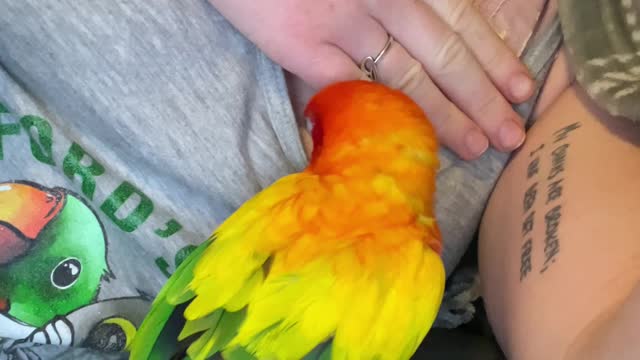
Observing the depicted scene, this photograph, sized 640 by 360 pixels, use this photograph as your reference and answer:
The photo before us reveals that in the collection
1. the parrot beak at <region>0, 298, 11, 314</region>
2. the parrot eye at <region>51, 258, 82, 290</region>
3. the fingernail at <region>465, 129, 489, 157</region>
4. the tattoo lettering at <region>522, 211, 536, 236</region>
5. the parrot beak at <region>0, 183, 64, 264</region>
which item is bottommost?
the tattoo lettering at <region>522, 211, 536, 236</region>

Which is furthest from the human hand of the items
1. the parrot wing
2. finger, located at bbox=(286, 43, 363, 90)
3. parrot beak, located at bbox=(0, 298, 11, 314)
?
parrot beak, located at bbox=(0, 298, 11, 314)

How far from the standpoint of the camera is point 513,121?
Result: 0.71 m

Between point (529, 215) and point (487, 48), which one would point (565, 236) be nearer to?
point (529, 215)

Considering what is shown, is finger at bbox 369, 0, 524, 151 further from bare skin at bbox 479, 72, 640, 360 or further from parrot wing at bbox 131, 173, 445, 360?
parrot wing at bbox 131, 173, 445, 360

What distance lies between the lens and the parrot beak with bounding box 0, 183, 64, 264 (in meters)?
0.62

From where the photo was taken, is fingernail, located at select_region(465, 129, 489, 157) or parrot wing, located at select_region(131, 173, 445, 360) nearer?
parrot wing, located at select_region(131, 173, 445, 360)

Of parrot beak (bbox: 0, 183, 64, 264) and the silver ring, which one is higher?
parrot beak (bbox: 0, 183, 64, 264)

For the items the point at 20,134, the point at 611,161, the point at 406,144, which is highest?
the point at 20,134

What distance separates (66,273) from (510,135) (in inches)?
14.4

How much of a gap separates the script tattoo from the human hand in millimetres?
32

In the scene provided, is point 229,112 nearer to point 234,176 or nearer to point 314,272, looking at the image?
point 234,176

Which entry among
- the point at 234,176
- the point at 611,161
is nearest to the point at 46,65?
the point at 234,176

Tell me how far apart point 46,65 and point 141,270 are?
0.55 feet

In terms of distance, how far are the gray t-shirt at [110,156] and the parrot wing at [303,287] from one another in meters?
0.11
